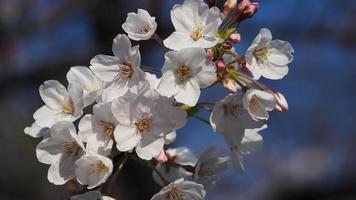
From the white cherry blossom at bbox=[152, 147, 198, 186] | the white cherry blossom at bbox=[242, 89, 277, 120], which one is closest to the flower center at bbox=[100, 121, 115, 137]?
the white cherry blossom at bbox=[152, 147, 198, 186]

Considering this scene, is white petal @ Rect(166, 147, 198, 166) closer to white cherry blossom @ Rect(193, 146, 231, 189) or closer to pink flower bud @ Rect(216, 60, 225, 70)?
white cherry blossom @ Rect(193, 146, 231, 189)

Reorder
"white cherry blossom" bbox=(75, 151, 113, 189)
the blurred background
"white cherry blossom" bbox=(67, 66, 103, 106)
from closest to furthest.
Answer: "white cherry blossom" bbox=(75, 151, 113, 189) → "white cherry blossom" bbox=(67, 66, 103, 106) → the blurred background

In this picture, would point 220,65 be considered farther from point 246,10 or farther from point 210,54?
point 246,10

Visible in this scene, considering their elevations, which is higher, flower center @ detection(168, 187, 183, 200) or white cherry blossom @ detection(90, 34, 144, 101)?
white cherry blossom @ detection(90, 34, 144, 101)

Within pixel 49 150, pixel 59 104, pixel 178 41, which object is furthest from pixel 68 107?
pixel 178 41

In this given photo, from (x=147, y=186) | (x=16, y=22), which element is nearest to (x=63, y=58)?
(x=16, y=22)

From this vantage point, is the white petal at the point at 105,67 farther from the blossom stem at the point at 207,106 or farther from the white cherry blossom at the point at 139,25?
the blossom stem at the point at 207,106
